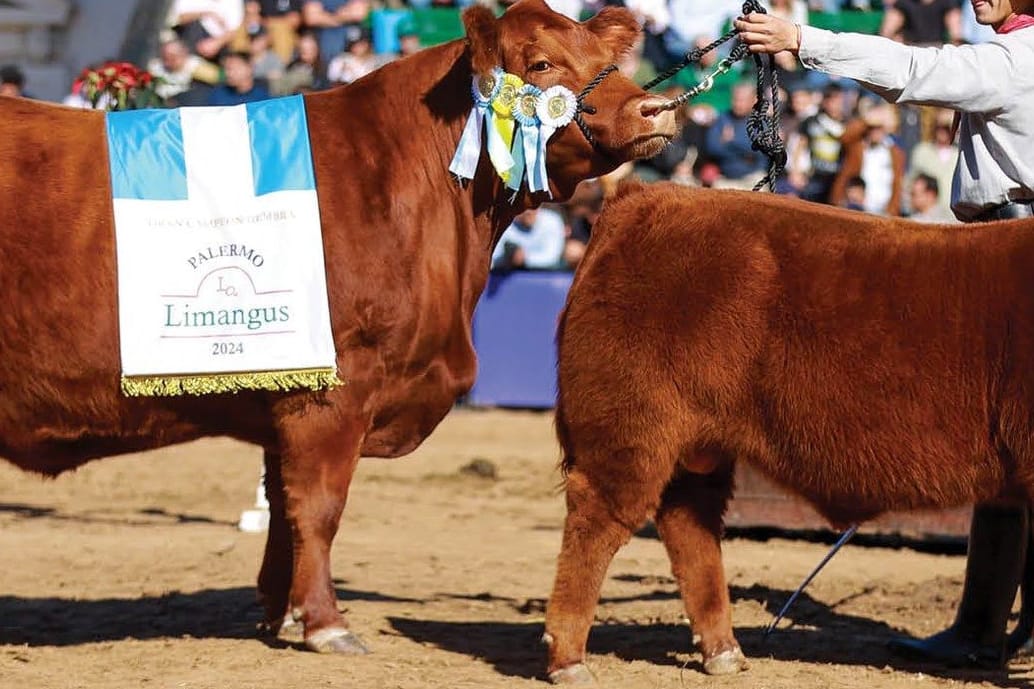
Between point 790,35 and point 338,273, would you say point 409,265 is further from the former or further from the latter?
point 790,35

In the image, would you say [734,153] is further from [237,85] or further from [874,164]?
[237,85]

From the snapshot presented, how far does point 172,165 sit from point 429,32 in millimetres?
11083

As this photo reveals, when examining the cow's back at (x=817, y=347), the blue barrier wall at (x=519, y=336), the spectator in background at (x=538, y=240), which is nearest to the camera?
the cow's back at (x=817, y=347)

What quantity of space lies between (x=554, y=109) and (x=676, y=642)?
2.03m

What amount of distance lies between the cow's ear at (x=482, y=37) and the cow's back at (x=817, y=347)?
0.83 meters

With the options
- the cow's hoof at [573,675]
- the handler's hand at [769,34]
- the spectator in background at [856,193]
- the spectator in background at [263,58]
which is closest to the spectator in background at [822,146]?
the spectator in background at [856,193]

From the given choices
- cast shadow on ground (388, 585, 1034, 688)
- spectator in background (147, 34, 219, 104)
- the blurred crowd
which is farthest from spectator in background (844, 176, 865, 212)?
cast shadow on ground (388, 585, 1034, 688)

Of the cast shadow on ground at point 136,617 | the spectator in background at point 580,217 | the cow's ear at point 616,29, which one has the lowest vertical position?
the cast shadow on ground at point 136,617

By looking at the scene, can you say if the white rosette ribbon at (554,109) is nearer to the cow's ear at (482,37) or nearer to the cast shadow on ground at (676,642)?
the cow's ear at (482,37)

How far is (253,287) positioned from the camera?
561cm

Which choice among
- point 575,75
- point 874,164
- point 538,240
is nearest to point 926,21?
point 874,164

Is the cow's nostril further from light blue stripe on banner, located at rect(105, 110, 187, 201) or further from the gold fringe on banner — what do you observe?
light blue stripe on banner, located at rect(105, 110, 187, 201)

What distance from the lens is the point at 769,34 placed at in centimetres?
541

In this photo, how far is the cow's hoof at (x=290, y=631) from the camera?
19.8ft
